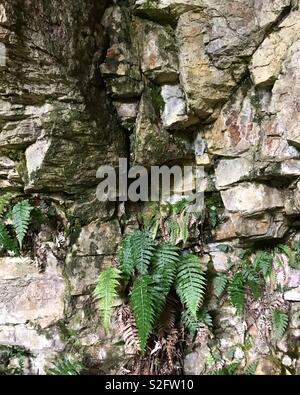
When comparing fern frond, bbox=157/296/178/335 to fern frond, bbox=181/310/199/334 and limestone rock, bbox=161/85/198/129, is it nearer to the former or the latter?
fern frond, bbox=181/310/199/334

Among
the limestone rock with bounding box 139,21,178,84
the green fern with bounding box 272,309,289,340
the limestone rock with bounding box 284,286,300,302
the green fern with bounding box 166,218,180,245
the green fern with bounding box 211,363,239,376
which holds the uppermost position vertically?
the limestone rock with bounding box 139,21,178,84

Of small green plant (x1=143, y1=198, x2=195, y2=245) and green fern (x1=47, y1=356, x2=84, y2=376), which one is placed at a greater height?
small green plant (x1=143, y1=198, x2=195, y2=245)

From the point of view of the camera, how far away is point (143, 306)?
11.9ft

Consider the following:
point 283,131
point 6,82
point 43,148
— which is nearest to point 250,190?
point 283,131

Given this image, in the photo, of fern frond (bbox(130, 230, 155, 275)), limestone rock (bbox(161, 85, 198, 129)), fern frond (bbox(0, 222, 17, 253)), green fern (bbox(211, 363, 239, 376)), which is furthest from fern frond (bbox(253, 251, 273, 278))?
fern frond (bbox(0, 222, 17, 253))

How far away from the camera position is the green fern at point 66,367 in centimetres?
368

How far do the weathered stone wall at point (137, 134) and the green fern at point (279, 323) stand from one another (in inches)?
3.9

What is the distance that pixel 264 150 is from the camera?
360 centimetres

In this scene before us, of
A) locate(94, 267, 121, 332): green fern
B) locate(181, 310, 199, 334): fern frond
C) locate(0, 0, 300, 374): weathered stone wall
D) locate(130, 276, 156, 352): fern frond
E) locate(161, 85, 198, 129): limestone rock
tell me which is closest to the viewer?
locate(0, 0, 300, 374): weathered stone wall

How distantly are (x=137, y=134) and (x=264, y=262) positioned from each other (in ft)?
6.19

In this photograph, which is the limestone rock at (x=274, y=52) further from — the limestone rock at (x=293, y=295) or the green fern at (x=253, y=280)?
the limestone rock at (x=293, y=295)

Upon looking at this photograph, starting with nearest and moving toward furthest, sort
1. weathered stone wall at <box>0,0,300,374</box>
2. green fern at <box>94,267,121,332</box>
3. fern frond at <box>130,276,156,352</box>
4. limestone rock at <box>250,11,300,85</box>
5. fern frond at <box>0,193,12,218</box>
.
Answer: limestone rock at <box>250,11,300,85</box>, weathered stone wall at <box>0,0,300,374</box>, fern frond at <box>130,276,156,352</box>, green fern at <box>94,267,121,332</box>, fern frond at <box>0,193,12,218</box>

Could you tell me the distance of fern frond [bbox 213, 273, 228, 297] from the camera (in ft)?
13.2

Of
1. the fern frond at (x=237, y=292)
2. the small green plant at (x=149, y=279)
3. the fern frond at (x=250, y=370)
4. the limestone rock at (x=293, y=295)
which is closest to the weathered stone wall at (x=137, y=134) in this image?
the limestone rock at (x=293, y=295)
